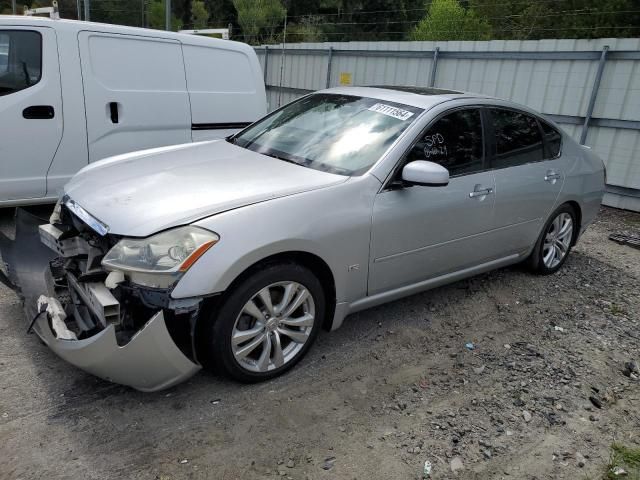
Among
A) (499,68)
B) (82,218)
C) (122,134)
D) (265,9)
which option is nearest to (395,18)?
(265,9)

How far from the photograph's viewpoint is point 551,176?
439 cm

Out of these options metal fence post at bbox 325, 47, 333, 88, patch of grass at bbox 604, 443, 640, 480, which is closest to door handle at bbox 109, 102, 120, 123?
patch of grass at bbox 604, 443, 640, 480

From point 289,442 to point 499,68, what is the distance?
305 inches

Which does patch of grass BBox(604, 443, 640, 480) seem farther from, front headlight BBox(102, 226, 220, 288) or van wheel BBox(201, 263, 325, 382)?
front headlight BBox(102, 226, 220, 288)

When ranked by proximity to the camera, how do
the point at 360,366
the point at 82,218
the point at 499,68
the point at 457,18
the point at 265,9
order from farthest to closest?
the point at 265,9, the point at 457,18, the point at 499,68, the point at 360,366, the point at 82,218

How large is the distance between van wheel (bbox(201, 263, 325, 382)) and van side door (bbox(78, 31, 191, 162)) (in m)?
3.32

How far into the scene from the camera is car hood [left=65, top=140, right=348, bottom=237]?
2643mm

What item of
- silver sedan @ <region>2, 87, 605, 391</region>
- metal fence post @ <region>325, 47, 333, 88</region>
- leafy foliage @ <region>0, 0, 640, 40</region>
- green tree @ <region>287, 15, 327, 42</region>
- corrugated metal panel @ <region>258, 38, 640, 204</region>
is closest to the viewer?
silver sedan @ <region>2, 87, 605, 391</region>

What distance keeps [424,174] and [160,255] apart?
1.56m

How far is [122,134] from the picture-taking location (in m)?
5.39

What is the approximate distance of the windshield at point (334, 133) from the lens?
332 centimetres

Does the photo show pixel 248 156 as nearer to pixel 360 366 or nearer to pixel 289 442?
pixel 360 366

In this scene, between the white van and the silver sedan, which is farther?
the white van

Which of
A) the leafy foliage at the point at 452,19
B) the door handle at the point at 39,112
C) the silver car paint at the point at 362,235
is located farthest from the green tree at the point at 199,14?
the silver car paint at the point at 362,235
